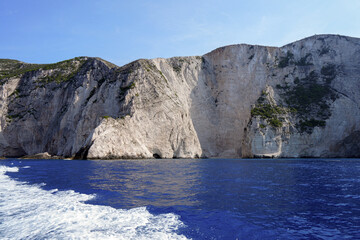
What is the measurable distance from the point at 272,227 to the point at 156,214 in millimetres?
4637

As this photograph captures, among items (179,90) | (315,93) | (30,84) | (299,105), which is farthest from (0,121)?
(315,93)

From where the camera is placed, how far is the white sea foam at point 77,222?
868 cm

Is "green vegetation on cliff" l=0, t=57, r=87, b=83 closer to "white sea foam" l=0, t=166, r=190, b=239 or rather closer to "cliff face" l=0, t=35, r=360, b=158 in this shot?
"cliff face" l=0, t=35, r=360, b=158

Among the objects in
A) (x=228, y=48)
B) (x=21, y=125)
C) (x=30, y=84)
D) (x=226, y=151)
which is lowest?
(x=226, y=151)

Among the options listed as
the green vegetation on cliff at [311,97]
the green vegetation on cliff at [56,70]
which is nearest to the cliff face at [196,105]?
the green vegetation on cliff at [311,97]

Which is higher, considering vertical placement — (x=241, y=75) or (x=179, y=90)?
(x=241, y=75)

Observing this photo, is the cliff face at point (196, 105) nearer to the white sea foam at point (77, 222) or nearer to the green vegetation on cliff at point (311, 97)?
the green vegetation on cliff at point (311, 97)

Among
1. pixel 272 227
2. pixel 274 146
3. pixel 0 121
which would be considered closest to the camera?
pixel 272 227

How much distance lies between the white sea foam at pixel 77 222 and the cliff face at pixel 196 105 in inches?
1843

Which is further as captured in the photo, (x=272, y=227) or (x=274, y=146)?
(x=274, y=146)

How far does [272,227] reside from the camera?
372 inches

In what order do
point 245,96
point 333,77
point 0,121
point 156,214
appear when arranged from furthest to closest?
1. point 245,96
2. point 333,77
3. point 0,121
4. point 156,214

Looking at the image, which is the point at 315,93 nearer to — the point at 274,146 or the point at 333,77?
the point at 333,77

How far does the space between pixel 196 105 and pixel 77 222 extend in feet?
270
